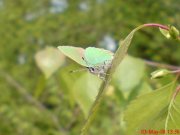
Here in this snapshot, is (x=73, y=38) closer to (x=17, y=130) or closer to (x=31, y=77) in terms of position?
(x=31, y=77)

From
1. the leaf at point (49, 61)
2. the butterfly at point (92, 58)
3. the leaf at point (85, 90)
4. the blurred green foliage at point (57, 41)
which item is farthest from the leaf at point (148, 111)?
the blurred green foliage at point (57, 41)

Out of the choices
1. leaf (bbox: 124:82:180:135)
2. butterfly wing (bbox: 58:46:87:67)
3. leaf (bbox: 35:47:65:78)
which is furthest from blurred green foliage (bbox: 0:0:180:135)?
butterfly wing (bbox: 58:46:87:67)

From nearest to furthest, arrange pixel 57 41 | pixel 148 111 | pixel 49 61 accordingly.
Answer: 1. pixel 148 111
2. pixel 49 61
3. pixel 57 41

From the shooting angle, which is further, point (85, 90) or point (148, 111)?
point (85, 90)

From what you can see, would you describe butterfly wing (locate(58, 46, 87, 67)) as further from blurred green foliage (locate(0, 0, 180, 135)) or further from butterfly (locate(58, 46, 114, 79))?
blurred green foliage (locate(0, 0, 180, 135))

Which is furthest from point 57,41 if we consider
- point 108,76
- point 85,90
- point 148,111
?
point 108,76

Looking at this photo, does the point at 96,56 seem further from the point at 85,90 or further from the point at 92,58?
the point at 85,90

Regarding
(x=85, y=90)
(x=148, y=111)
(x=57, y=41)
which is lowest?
(x=57, y=41)
